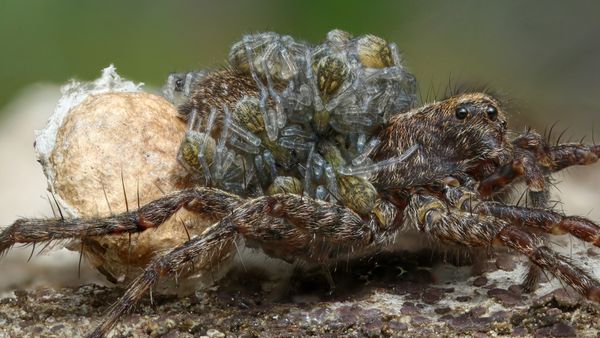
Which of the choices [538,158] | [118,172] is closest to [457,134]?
[538,158]

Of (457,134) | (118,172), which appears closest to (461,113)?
(457,134)

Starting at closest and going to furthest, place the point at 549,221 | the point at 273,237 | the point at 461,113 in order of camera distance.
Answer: the point at 549,221 < the point at 273,237 < the point at 461,113

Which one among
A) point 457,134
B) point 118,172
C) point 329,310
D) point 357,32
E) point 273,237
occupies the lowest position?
point 329,310

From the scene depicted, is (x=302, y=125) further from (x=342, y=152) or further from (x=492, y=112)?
(x=492, y=112)

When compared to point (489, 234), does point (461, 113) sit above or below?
above

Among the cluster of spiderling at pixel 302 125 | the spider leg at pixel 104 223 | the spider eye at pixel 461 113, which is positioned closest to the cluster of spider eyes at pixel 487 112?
the spider eye at pixel 461 113

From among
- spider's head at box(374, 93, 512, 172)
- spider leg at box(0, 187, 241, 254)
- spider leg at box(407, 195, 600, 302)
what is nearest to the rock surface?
spider leg at box(407, 195, 600, 302)

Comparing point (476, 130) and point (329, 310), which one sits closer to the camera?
point (329, 310)

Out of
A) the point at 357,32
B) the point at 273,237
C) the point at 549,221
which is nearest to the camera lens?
the point at 549,221
